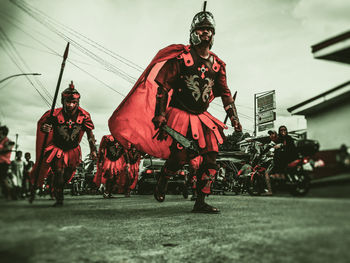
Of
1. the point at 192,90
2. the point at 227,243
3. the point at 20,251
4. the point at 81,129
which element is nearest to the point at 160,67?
the point at 192,90

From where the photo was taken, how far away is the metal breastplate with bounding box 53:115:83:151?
1.98 m

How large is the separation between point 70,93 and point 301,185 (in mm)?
1488

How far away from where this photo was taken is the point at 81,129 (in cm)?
217

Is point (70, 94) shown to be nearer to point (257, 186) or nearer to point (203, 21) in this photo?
point (203, 21)

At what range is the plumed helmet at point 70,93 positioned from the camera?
1.96 m

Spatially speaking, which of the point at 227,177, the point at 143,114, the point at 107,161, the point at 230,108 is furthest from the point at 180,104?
the point at 227,177

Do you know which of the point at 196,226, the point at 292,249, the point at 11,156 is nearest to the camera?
the point at 292,249

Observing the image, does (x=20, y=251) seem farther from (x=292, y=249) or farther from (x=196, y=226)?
(x=196, y=226)

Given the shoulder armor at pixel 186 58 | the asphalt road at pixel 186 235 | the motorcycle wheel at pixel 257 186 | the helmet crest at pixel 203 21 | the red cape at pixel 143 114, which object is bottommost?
the asphalt road at pixel 186 235

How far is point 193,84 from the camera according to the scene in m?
2.49

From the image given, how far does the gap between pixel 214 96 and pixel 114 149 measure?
3718 mm

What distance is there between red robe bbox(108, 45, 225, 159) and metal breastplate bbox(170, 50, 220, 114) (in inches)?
3.9

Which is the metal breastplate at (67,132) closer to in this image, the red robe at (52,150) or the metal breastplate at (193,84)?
the red robe at (52,150)

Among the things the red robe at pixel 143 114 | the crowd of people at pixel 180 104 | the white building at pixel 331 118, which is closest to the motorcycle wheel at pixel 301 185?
the white building at pixel 331 118
